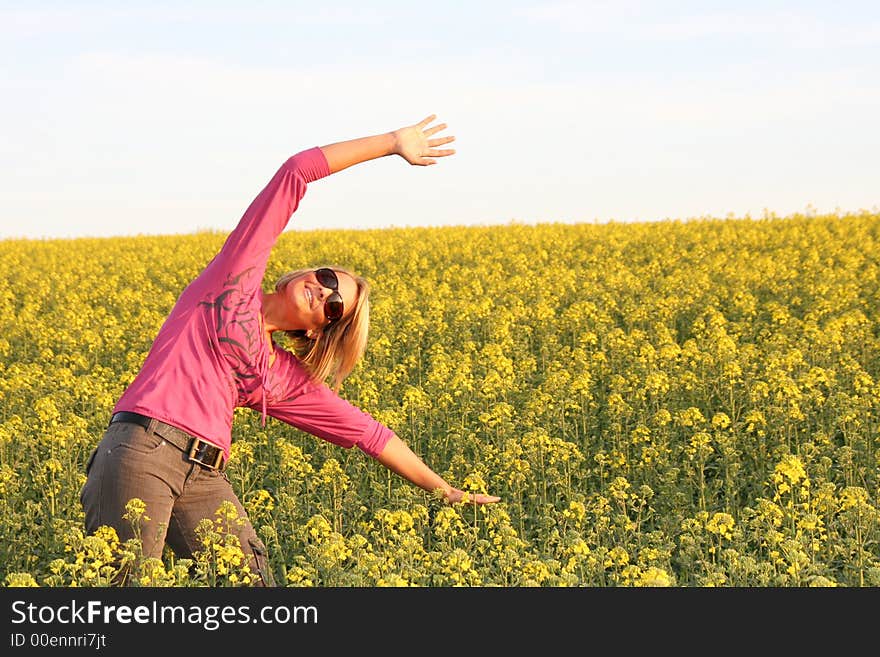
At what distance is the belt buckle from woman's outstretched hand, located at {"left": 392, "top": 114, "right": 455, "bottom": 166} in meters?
1.79

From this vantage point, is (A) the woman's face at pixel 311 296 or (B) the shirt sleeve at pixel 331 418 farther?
(B) the shirt sleeve at pixel 331 418

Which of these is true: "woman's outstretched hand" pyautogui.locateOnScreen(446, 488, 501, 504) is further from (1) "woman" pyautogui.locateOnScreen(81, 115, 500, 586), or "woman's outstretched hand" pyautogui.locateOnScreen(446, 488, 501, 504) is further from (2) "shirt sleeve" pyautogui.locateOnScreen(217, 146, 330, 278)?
(2) "shirt sleeve" pyautogui.locateOnScreen(217, 146, 330, 278)

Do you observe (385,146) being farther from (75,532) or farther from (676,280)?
(676,280)

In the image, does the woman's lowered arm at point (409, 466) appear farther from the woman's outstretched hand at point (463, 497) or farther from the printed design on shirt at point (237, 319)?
the printed design on shirt at point (237, 319)

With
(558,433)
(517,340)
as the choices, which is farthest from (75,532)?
(517,340)

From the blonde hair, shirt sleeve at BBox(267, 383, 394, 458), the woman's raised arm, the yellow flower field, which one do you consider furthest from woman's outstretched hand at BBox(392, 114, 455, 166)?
the yellow flower field

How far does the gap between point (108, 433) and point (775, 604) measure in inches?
133

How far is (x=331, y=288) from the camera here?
5762mm

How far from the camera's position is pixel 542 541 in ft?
26.5

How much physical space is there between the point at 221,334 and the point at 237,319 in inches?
4.4

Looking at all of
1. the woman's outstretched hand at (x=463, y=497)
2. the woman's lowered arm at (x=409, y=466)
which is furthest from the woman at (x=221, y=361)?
the woman's outstretched hand at (x=463, y=497)

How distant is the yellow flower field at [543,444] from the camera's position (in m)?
6.38

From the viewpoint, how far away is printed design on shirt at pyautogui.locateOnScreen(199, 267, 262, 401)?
18.3 feet

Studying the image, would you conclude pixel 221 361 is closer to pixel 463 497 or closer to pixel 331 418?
pixel 331 418
